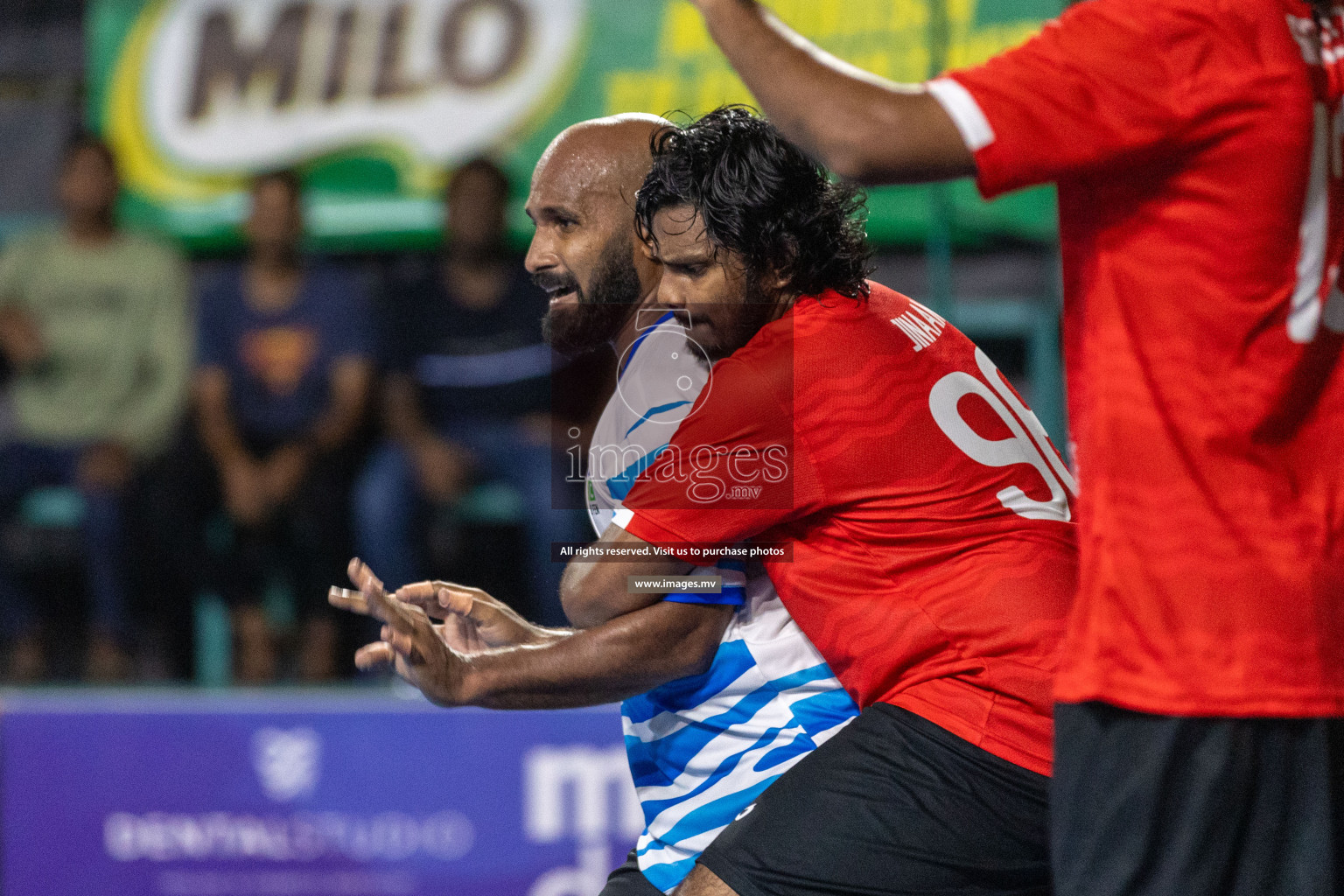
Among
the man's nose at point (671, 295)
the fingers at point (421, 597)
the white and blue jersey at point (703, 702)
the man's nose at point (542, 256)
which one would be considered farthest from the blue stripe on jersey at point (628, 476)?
the man's nose at point (542, 256)

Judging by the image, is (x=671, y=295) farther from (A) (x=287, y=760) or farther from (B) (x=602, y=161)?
(A) (x=287, y=760)

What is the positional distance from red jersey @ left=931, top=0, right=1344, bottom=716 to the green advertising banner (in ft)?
12.1

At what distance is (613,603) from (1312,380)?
1008mm

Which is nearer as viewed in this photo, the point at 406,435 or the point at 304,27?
the point at 406,435

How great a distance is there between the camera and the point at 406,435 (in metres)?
4.79

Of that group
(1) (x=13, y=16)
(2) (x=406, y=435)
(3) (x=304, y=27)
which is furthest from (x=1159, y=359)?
(1) (x=13, y=16)

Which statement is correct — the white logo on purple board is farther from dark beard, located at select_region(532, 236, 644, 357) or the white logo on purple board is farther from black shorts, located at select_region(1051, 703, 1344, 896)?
black shorts, located at select_region(1051, 703, 1344, 896)

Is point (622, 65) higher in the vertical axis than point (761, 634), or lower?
higher

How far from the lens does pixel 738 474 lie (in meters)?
1.99

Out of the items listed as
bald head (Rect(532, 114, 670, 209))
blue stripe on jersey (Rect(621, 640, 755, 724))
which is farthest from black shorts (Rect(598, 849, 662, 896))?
bald head (Rect(532, 114, 670, 209))

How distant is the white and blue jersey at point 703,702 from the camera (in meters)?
2.16

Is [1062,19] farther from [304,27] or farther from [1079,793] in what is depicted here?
[304,27]

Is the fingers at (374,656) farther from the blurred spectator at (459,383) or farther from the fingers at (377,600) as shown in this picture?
the blurred spectator at (459,383)

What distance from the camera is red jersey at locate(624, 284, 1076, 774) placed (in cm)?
195
